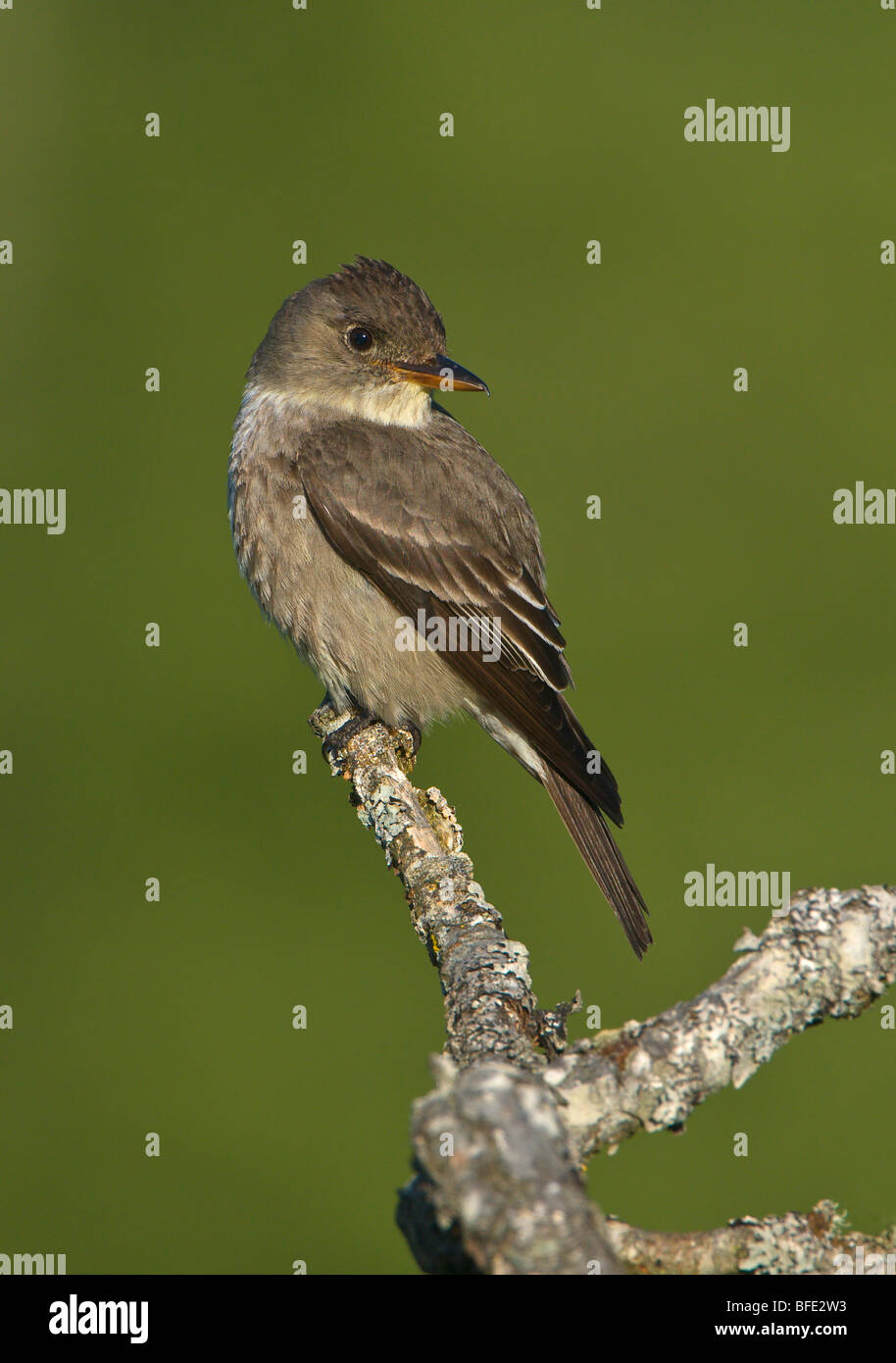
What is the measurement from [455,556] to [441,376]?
91cm

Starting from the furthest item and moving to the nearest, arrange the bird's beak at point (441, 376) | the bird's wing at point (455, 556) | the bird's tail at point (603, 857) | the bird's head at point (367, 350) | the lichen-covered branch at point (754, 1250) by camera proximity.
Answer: the bird's head at point (367, 350) < the bird's beak at point (441, 376) < the bird's wing at point (455, 556) < the bird's tail at point (603, 857) < the lichen-covered branch at point (754, 1250)

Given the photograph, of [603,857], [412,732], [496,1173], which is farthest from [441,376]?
[496,1173]

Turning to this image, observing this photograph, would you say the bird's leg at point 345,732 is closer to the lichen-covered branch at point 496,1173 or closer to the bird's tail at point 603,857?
the bird's tail at point 603,857

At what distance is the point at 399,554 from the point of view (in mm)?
6199

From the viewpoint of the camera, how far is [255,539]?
6.30 meters

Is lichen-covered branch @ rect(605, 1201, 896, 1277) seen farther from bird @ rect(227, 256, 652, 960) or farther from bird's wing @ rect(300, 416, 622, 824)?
bird's wing @ rect(300, 416, 622, 824)

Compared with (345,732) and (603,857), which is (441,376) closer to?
(345,732)

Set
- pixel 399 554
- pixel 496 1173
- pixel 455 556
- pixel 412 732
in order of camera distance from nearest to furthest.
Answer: pixel 496 1173, pixel 399 554, pixel 455 556, pixel 412 732

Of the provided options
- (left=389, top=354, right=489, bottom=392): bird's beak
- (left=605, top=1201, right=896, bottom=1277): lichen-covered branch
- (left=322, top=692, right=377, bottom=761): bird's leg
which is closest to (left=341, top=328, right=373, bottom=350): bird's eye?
(left=389, top=354, right=489, bottom=392): bird's beak

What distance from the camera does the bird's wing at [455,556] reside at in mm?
6004

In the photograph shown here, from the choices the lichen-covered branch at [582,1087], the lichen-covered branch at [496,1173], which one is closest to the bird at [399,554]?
the lichen-covered branch at [582,1087]

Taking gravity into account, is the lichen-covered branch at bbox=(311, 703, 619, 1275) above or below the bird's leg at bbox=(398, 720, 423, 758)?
below

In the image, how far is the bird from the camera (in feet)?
20.0

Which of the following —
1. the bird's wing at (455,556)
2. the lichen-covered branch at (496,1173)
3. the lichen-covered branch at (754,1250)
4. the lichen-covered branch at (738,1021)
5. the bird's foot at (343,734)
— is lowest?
the lichen-covered branch at (754,1250)
